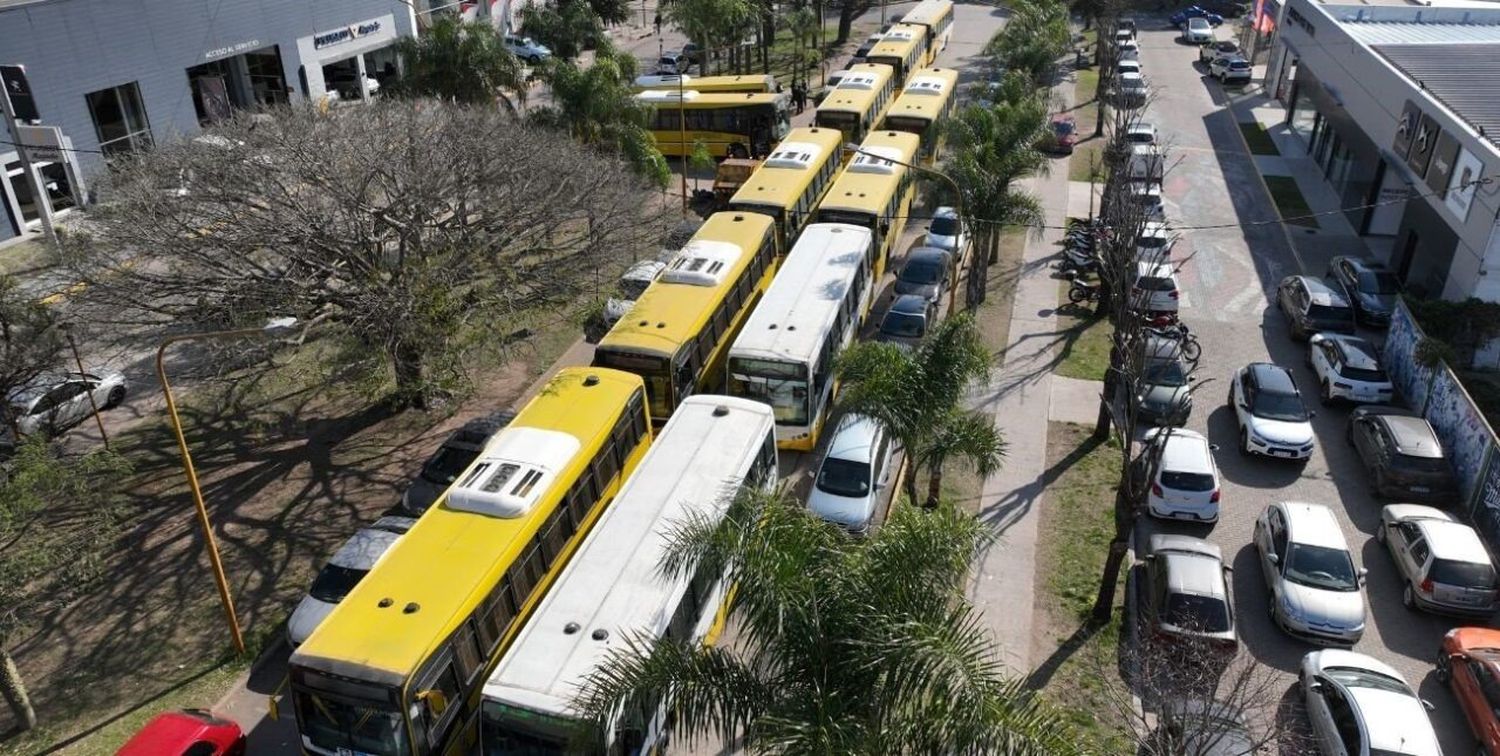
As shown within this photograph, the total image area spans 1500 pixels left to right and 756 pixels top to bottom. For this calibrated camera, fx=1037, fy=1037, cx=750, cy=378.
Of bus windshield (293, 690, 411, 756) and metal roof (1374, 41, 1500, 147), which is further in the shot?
metal roof (1374, 41, 1500, 147)

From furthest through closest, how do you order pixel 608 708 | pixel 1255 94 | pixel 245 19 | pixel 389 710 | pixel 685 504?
pixel 1255 94 < pixel 245 19 < pixel 685 504 < pixel 389 710 < pixel 608 708

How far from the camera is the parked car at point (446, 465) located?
21078mm

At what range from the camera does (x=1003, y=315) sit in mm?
31047

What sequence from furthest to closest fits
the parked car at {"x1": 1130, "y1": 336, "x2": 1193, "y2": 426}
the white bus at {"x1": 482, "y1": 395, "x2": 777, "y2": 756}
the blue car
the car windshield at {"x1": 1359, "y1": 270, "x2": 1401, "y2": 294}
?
the blue car < the car windshield at {"x1": 1359, "y1": 270, "x2": 1401, "y2": 294} < the parked car at {"x1": 1130, "y1": 336, "x2": 1193, "y2": 426} < the white bus at {"x1": 482, "y1": 395, "x2": 777, "y2": 756}

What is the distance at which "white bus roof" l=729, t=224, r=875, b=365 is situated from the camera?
22484 millimetres

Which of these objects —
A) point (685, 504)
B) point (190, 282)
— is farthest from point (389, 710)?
point (190, 282)

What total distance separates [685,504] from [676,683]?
550 centimetres

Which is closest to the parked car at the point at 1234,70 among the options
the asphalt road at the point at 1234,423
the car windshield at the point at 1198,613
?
the asphalt road at the point at 1234,423

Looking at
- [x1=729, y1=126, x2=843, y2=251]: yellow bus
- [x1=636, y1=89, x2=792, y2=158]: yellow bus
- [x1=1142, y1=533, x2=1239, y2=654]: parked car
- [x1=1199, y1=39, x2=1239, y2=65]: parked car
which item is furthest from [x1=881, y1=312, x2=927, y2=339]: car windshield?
[x1=1199, y1=39, x2=1239, y2=65]: parked car

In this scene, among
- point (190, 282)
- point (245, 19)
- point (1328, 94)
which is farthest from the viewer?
point (245, 19)

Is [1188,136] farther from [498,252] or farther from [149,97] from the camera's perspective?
[149,97]

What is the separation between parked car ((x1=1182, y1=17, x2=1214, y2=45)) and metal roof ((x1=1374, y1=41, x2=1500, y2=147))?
31.4 meters

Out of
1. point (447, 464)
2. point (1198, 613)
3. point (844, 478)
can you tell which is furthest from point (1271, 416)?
point (447, 464)

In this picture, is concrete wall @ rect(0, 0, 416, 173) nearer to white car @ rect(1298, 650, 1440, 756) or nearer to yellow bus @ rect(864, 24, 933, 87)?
yellow bus @ rect(864, 24, 933, 87)
